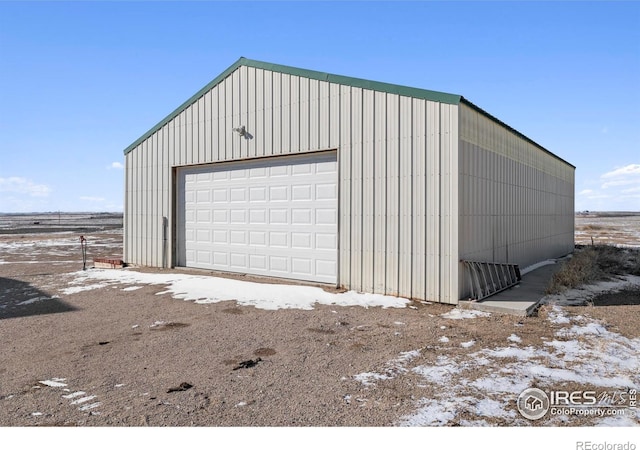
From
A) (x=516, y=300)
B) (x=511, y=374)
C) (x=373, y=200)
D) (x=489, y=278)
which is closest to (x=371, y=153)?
(x=373, y=200)

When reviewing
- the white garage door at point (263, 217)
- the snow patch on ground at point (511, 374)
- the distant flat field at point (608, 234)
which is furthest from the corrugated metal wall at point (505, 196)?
the distant flat field at point (608, 234)

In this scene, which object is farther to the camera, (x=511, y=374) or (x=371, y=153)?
(x=371, y=153)

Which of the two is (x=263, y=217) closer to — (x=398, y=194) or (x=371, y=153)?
(x=371, y=153)

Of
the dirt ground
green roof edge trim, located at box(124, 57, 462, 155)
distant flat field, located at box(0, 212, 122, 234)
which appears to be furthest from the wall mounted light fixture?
distant flat field, located at box(0, 212, 122, 234)

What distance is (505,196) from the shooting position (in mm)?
10805

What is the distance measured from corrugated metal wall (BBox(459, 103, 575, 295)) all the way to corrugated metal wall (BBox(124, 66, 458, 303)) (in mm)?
428

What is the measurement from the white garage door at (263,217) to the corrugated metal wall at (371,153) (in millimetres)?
436

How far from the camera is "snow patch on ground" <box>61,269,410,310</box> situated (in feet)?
27.0

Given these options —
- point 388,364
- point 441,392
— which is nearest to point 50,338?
point 388,364

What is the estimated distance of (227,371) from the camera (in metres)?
4.66

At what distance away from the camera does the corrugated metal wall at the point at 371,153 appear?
8.05 metres

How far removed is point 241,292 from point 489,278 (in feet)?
17.8

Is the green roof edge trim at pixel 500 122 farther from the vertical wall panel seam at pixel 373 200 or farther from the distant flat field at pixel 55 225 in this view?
the distant flat field at pixel 55 225
